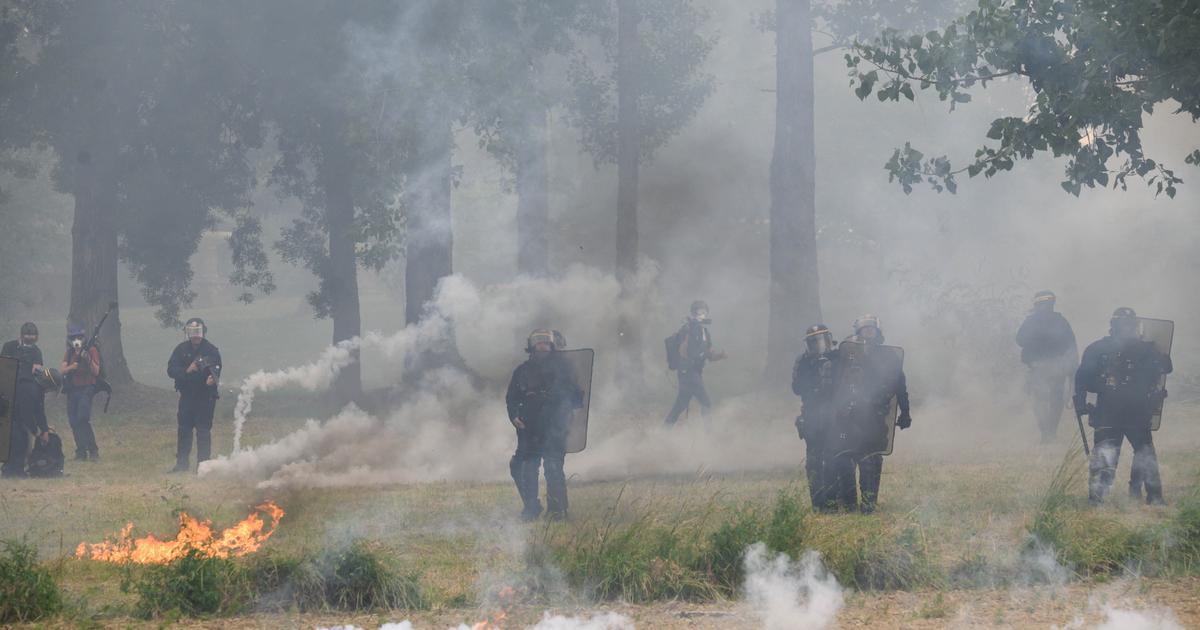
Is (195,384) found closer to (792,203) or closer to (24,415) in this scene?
(24,415)

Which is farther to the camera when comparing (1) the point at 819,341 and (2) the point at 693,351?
(2) the point at 693,351

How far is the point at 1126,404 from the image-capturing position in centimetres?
1172

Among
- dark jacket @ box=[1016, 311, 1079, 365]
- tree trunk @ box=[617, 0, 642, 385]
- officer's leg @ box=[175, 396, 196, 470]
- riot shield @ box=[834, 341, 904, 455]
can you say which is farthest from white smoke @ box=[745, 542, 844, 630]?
tree trunk @ box=[617, 0, 642, 385]

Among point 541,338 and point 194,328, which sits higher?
point 194,328

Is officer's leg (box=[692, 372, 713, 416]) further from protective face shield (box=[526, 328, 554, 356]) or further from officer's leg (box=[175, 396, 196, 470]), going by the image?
officer's leg (box=[175, 396, 196, 470])

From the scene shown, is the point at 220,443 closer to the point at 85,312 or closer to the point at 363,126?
the point at 363,126

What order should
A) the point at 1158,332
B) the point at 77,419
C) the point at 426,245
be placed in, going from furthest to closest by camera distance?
the point at 426,245
the point at 77,419
the point at 1158,332

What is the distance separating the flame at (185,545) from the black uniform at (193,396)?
231 inches

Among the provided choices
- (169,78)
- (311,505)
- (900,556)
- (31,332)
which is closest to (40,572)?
(311,505)

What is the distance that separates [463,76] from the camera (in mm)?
19484

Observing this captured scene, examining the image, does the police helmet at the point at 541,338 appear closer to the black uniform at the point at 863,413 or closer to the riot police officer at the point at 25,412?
the black uniform at the point at 863,413

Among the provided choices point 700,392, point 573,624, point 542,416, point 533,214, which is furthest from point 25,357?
point 533,214

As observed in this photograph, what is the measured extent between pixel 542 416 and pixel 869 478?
281 cm

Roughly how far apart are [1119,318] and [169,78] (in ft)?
55.2
